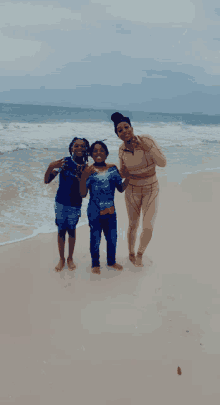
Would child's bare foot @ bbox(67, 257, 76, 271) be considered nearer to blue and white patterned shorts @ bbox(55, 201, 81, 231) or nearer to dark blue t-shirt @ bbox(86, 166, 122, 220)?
blue and white patterned shorts @ bbox(55, 201, 81, 231)

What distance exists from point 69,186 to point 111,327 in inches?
54.6

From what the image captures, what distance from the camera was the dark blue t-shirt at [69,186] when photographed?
2701mm

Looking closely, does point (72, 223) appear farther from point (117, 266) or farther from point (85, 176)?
point (117, 266)

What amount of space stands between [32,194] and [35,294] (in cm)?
336

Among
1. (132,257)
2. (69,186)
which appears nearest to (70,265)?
(132,257)

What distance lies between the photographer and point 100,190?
2738 millimetres

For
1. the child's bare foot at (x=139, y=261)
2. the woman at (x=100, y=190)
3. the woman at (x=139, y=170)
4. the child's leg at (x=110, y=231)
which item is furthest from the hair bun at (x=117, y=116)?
the child's bare foot at (x=139, y=261)

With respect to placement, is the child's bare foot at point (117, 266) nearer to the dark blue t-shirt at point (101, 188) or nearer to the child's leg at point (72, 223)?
the child's leg at point (72, 223)

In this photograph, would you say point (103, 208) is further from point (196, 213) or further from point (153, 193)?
point (196, 213)

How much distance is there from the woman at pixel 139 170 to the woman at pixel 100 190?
18cm

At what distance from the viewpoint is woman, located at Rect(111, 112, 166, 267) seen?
9.06 feet

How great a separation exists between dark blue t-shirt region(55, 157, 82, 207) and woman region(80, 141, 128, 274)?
85 millimetres

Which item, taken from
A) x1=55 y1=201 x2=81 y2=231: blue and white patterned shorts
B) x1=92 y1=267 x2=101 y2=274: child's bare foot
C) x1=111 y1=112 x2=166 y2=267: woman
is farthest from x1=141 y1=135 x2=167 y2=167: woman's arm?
x1=92 y1=267 x2=101 y2=274: child's bare foot

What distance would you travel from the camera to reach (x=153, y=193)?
3008 mm
